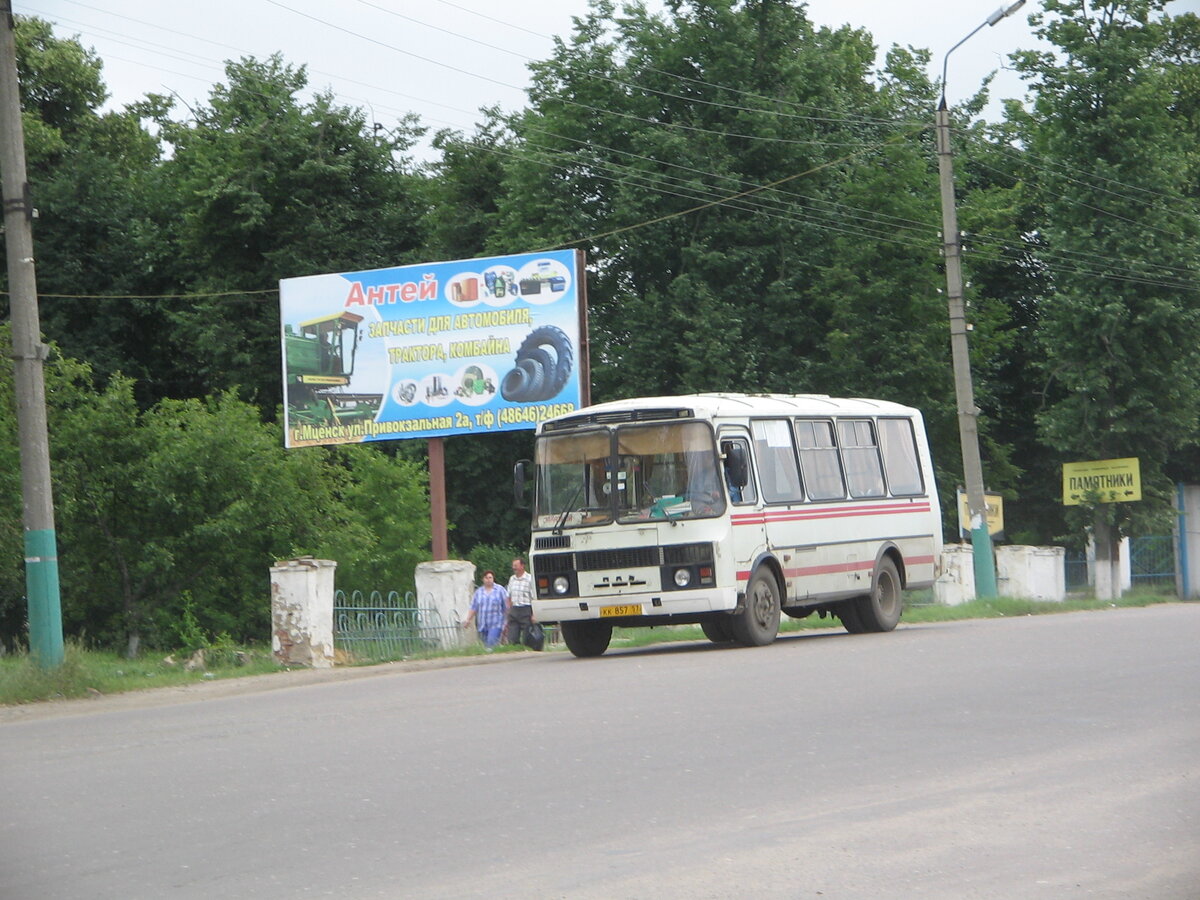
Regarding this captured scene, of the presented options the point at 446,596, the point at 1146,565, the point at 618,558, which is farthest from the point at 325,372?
the point at 1146,565

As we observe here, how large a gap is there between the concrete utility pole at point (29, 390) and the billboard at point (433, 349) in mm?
12157

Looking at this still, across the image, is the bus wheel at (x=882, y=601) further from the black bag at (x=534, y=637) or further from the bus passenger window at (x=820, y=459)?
the black bag at (x=534, y=637)

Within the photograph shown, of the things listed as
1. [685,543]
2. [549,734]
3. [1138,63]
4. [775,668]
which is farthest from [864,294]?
[549,734]

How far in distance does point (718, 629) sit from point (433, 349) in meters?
10.9

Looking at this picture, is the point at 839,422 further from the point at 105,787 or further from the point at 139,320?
the point at 139,320

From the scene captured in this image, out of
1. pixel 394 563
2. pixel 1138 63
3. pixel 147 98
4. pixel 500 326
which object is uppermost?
pixel 147 98

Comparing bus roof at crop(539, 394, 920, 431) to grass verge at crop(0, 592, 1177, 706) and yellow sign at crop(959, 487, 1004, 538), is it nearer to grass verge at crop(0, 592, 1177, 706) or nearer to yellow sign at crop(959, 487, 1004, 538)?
grass verge at crop(0, 592, 1177, 706)

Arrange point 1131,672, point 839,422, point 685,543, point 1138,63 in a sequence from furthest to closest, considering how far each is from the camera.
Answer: point 1138,63 → point 839,422 → point 685,543 → point 1131,672

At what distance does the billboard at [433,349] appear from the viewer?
28969 millimetres

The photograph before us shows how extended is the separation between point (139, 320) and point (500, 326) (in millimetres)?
24013

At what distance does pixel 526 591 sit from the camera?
24.0 meters

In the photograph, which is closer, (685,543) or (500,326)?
(685,543)

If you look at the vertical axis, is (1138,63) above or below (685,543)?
above

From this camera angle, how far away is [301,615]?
791 inches
